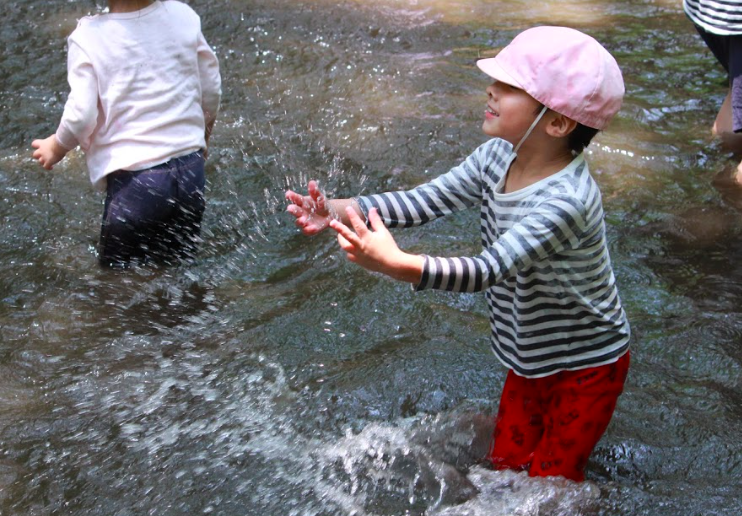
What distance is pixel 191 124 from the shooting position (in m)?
3.13

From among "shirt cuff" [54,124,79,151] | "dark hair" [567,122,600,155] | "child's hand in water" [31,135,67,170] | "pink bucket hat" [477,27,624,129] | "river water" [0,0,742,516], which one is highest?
"pink bucket hat" [477,27,624,129]

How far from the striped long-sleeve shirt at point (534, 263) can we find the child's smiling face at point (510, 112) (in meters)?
0.13

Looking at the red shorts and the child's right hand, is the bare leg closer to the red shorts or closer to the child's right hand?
the red shorts

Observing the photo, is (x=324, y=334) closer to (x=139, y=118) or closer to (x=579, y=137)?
(x=139, y=118)

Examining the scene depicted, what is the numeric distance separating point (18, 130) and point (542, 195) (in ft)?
11.2

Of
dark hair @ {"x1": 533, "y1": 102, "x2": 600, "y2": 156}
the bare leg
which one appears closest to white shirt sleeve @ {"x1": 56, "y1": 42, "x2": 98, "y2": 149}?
dark hair @ {"x1": 533, "y1": 102, "x2": 600, "y2": 156}

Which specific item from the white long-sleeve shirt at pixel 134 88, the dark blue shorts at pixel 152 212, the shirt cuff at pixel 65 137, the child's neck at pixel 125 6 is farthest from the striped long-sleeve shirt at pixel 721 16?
the shirt cuff at pixel 65 137

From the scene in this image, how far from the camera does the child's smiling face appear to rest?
2.06m

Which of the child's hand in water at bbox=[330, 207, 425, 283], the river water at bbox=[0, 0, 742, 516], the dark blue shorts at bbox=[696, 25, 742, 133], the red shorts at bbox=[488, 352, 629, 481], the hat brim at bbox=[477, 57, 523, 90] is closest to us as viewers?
the child's hand in water at bbox=[330, 207, 425, 283]

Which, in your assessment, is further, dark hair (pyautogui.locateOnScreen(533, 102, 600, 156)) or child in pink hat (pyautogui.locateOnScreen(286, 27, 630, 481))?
dark hair (pyautogui.locateOnScreen(533, 102, 600, 156))

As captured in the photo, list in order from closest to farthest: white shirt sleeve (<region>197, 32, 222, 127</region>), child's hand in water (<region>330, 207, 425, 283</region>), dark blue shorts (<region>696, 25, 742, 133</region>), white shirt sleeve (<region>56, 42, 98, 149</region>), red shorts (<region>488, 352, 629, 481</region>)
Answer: child's hand in water (<region>330, 207, 425, 283</region>)
red shorts (<region>488, 352, 629, 481</region>)
white shirt sleeve (<region>56, 42, 98, 149</region>)
white shirt sleeve (<region>197, 32, 222, 127</region>)
dark blue shorts (<region>696, 25, 742, 133</region>)

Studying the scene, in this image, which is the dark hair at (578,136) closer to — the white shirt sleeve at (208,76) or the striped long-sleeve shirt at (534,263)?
the striped long-sleeve shirt at (534,263)

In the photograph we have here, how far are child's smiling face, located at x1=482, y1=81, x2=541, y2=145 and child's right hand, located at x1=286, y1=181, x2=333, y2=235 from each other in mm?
479

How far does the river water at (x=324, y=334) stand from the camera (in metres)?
2.42
